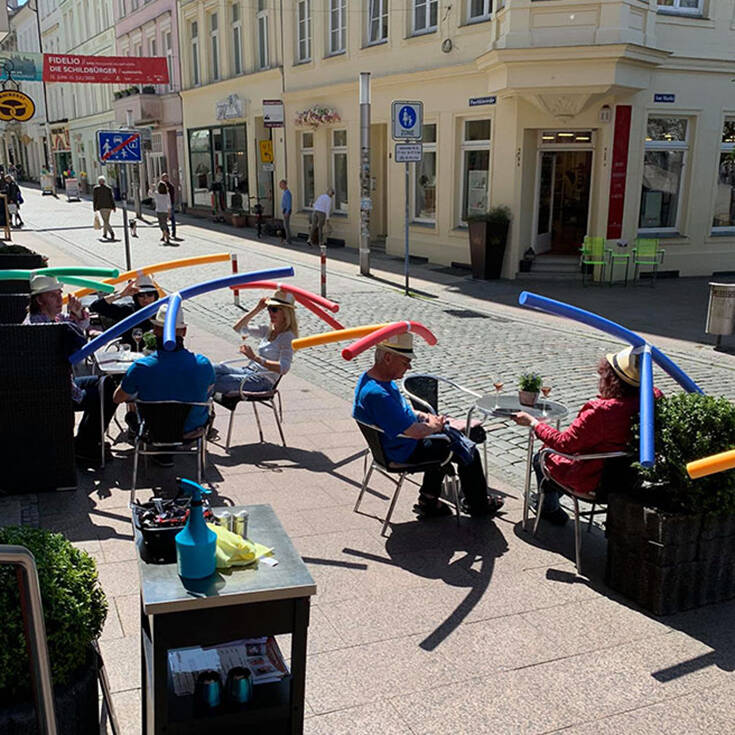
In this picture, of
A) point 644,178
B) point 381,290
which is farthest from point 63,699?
point 644,178

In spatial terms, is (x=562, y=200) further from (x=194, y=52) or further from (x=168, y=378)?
(x=194, y=52)

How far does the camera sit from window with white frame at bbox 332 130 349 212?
77.2ft

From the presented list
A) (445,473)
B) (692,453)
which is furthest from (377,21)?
(692,453)

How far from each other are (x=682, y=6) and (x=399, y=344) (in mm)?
15366

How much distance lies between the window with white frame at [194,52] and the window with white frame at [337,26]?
11.3 metres

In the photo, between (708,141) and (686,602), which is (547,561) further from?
(708,141)

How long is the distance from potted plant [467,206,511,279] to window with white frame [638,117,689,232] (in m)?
3.12

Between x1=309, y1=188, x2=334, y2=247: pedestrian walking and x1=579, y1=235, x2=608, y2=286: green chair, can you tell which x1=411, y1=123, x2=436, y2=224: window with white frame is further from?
x1=579, y1=235, x2=608, y2=286: green chair

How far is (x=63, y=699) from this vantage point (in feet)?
8.82

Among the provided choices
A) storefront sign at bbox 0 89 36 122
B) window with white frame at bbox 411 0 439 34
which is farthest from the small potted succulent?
window with white frame at bbox 411 0 439 34

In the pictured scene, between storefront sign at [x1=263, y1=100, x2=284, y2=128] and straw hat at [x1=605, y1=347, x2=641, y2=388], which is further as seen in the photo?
storefront sign at [x1=263, y1=100, x2=284, y2=128]

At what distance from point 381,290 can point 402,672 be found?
12437 millimetres

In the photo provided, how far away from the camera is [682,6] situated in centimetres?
1712

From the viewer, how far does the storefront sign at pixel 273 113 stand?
25.1 meters
